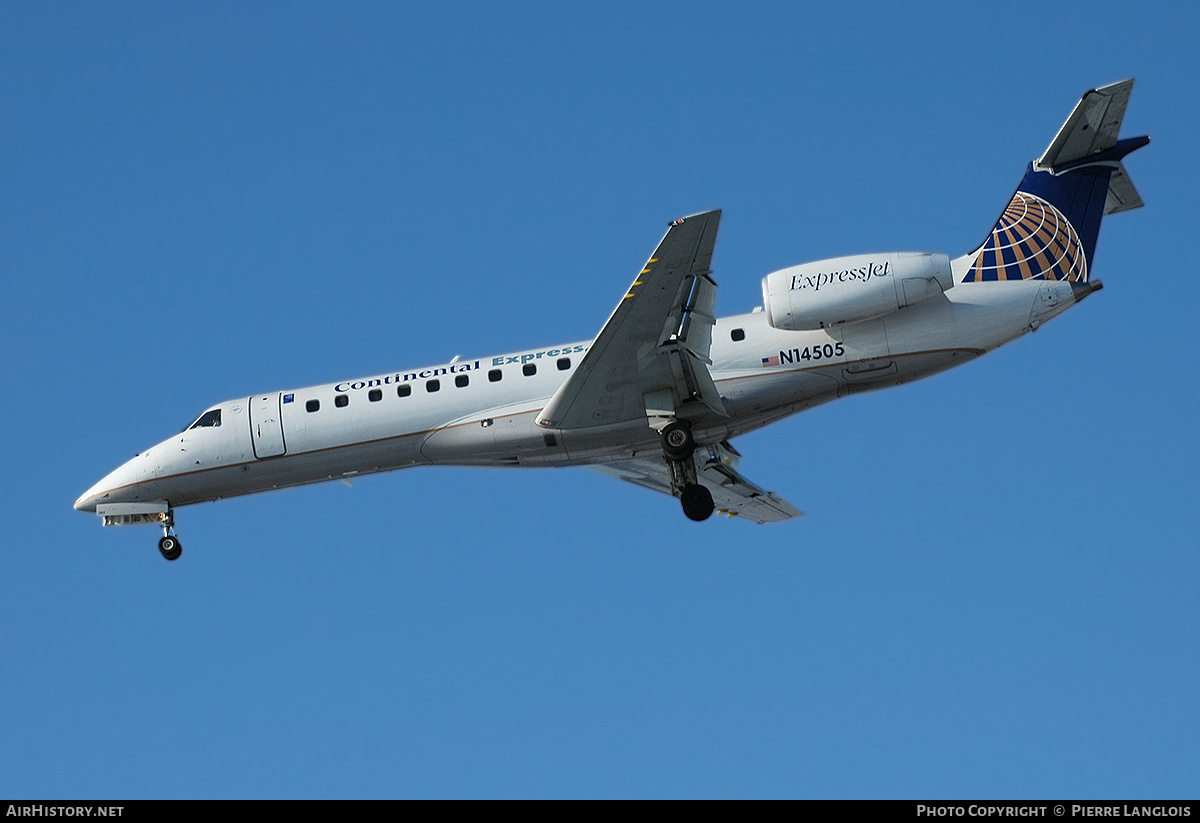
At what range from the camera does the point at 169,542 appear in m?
26.3

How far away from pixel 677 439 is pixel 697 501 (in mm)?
1397

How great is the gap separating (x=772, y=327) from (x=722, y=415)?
1.84 metres

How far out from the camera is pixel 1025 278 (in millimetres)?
24016

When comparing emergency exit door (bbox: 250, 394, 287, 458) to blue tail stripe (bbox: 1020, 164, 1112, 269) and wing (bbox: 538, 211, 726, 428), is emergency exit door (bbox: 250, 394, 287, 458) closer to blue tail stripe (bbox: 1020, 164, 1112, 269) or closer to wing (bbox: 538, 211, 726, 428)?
wing (bbox: 538, 211, 726, 428)

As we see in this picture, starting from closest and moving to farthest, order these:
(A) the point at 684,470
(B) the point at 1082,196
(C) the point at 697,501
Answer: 1. (A) the point at 684,470
2. (C) the point at 697,501
3. (B) the point at 1082,196

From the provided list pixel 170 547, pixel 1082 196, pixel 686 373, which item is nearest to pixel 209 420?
pixel 170 547

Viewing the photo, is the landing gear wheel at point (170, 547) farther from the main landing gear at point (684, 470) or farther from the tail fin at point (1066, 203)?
the tail fin at point (1066, 203)

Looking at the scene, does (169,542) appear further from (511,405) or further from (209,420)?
(511,405)

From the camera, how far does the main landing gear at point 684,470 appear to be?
78.8ft

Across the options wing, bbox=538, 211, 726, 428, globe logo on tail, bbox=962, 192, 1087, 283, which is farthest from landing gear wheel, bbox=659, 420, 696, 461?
globe logo on tail, bbox=962, 192, 1087, 283

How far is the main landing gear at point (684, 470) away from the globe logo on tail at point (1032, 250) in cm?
588

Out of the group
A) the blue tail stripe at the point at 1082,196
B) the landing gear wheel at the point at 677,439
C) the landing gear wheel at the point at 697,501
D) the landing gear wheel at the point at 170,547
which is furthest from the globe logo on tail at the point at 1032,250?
the landing gear wheel at the point at 170,547
